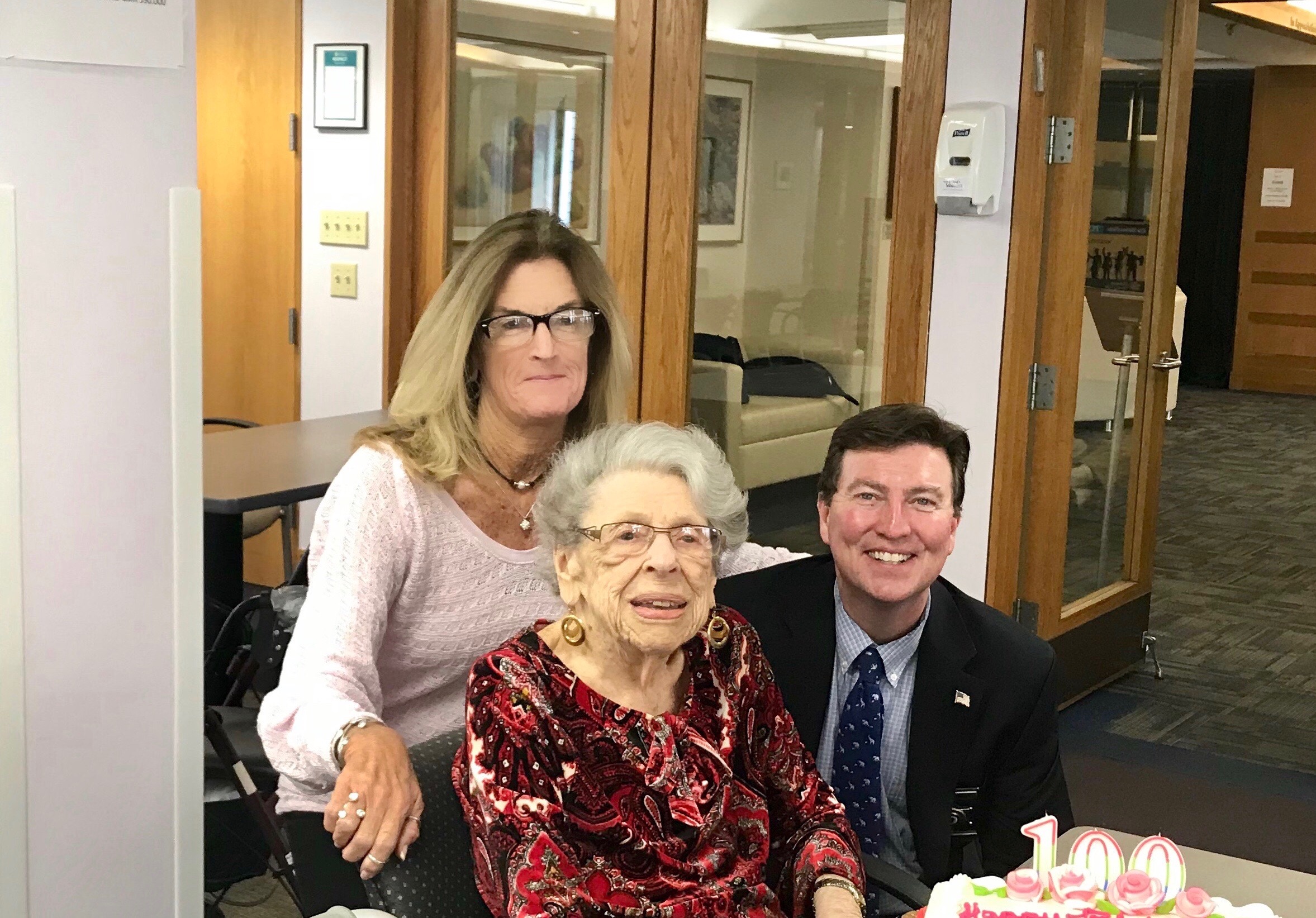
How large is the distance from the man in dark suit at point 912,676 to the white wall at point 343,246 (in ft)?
11.6

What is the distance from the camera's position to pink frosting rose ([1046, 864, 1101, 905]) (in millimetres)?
1562

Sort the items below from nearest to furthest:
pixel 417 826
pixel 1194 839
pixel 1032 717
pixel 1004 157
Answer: pixel 417 826 → pixel 1032 717 → pixel 1194 839 → pixel 1004 157

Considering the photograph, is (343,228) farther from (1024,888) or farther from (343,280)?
(1024,888)

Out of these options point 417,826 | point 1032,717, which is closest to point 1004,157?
point 1032,717

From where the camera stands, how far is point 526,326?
2342mm

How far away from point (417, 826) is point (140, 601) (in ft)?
1.65

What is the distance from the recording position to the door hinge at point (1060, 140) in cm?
439

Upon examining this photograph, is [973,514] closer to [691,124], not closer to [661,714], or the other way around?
[691,124]

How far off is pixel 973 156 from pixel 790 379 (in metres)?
0.99

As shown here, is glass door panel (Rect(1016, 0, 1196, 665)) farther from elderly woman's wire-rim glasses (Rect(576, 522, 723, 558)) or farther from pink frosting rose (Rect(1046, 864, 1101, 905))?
pink frosting rose (Rect(1046, 864, 1101, 905))

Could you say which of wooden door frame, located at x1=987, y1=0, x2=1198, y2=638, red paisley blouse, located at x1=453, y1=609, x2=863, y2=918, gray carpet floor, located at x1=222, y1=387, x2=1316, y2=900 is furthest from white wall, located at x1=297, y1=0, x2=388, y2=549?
red paisley blouse, located at x1=453, y1=609, x2=863, y2=918

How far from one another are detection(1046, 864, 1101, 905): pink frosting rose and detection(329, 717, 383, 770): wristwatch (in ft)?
2.78

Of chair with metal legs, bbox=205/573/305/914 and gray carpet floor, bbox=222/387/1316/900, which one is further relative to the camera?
gray carpet floor, bbox=222/387/1316/900

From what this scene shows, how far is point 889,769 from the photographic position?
228cm
